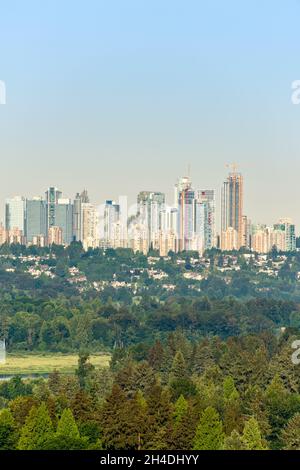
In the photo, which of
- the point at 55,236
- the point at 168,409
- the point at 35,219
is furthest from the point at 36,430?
the point at 35,219

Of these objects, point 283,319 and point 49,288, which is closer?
point 283,319

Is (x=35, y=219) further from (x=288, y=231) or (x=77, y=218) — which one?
(x=288, y=231)

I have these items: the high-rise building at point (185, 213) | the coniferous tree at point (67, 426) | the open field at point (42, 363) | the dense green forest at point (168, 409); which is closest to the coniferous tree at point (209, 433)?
the dense green forest at point (168, 409)

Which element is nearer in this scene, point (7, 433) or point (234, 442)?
point (234, 442)

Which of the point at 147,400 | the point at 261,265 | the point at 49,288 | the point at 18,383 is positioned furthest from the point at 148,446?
the point at 261,265
